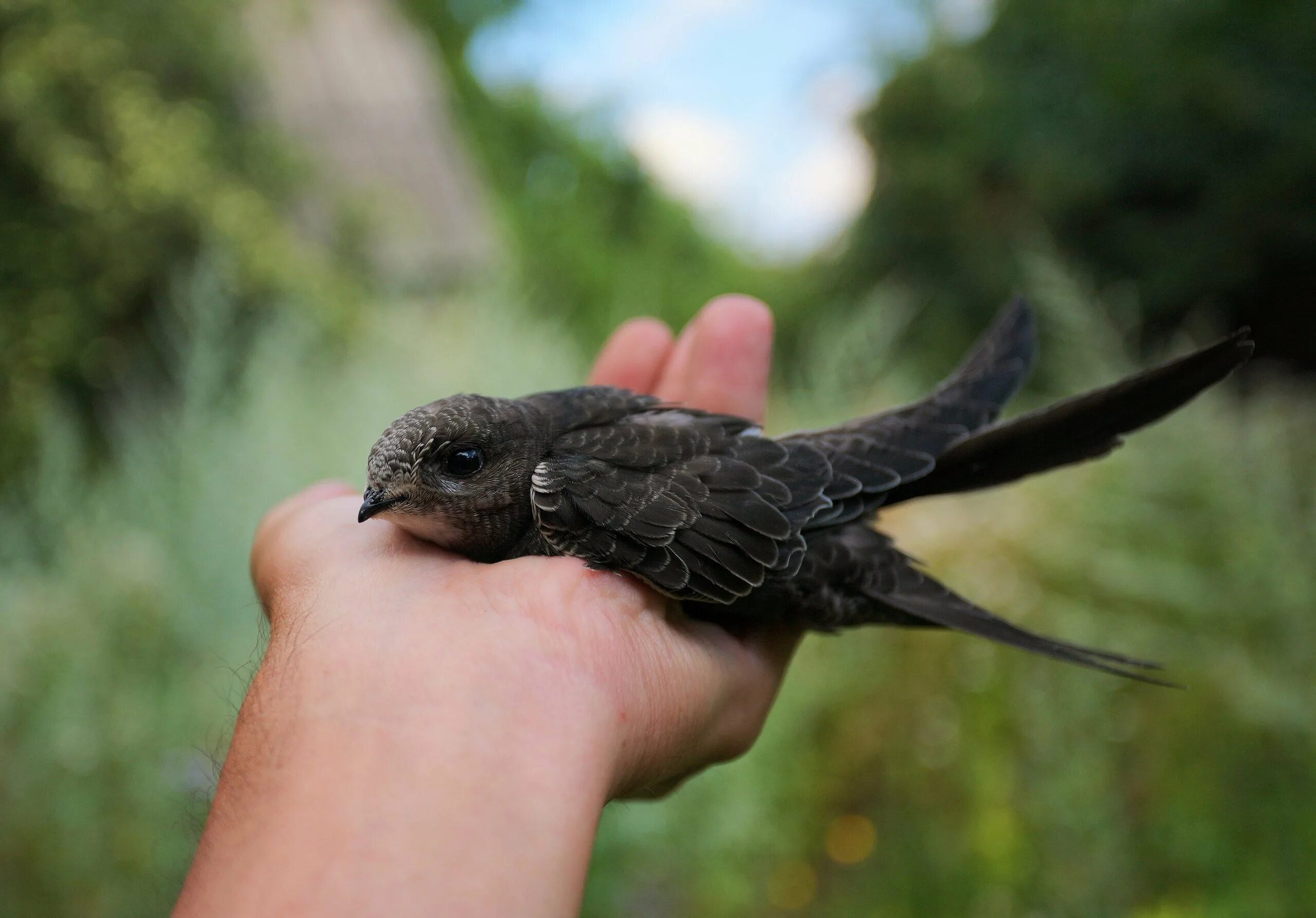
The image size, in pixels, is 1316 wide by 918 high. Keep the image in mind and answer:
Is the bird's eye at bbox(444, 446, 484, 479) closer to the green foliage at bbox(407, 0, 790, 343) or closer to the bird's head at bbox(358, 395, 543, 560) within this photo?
the bird's head at bbox(358, 395, 543, 560)

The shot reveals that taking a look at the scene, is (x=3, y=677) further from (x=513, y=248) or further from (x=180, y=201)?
(x=513, y=248)

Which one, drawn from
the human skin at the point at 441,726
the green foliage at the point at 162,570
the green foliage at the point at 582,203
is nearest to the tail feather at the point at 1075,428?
the human skin at the point at 441,726

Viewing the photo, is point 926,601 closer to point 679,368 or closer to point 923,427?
point 923,427

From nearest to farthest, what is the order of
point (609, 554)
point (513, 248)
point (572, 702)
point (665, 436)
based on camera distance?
point (572, 702)
point (609, 554)
point (665, 436)
point (513, 248)

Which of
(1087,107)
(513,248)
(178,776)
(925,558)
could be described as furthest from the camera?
(513,248)

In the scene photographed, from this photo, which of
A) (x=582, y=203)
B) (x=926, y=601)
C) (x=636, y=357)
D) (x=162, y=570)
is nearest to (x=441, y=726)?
(x=926, y=601)

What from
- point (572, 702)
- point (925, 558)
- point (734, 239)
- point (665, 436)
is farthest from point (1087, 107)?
point (572, 702)

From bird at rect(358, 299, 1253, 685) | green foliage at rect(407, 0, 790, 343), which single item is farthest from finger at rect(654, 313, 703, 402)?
green foliage at rect(407, 0, 790, 343)

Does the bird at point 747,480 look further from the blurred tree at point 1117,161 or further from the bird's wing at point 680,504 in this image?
the blurred tree at point 1117,161
